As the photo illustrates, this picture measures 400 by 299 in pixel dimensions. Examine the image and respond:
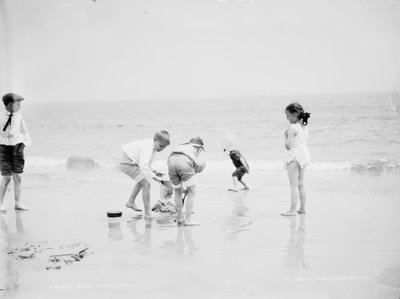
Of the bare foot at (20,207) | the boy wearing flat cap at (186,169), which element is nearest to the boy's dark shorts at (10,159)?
the bare foot at (20,207)

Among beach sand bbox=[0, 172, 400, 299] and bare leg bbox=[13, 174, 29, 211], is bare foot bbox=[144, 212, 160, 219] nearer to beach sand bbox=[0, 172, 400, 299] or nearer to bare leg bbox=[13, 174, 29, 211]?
beach sand bbox=[0, 172, 400, 299]

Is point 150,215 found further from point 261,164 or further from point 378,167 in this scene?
point 261,164

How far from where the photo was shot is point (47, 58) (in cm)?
1011

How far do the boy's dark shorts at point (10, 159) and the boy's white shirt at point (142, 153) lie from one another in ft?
4.05

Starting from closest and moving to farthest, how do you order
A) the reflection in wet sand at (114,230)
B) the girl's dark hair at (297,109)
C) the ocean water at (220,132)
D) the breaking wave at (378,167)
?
the reflection in wet sand at (114,230) < the girl's dark hair at (297,109) < the breaking wave at (378,167) < the ocean water at (220,132)

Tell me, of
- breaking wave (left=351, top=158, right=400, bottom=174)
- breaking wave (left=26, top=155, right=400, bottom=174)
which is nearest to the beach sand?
breaking wave (left=351, top=158, right=400, bottom=174)

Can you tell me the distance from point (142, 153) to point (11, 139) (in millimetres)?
1519

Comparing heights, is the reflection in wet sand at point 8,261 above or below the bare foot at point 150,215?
below

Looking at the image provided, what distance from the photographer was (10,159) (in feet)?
17.1

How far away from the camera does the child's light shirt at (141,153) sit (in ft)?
15.4

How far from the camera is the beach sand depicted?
3105 millimetres

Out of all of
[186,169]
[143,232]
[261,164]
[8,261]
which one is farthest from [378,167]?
[8,261]

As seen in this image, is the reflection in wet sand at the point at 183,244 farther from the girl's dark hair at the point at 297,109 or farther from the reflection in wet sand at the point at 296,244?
the girl's dark hair at the point at 297,109

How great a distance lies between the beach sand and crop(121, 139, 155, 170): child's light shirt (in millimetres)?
617
